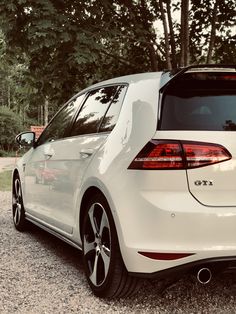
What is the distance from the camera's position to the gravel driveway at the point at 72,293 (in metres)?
3.96

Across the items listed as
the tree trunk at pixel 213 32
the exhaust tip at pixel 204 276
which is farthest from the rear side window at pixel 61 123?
the tree trunk at pixel 213 32

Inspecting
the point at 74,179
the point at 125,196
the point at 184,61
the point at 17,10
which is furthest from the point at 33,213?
the point at 184,61

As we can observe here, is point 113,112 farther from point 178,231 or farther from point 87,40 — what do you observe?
point 87,40

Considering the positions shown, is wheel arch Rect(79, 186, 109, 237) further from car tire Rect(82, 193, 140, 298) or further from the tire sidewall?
the tire sidewall

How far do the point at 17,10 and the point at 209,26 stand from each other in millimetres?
4912

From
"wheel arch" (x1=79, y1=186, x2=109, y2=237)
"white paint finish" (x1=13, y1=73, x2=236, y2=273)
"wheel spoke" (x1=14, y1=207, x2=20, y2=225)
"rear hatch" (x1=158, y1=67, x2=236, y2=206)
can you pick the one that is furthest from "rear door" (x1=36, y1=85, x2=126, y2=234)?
"wheel spoke" (x1=14, y1=207, x2=20, y2=225)

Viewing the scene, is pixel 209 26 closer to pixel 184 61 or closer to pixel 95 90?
pixel 184 61

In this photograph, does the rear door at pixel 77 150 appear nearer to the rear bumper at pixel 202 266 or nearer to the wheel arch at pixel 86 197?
the wheel arch at pixel 86 197

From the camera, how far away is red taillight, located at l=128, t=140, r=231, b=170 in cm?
357

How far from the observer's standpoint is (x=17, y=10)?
9.77m

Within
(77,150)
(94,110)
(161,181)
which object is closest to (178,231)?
(161,181)

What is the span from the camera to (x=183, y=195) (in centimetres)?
359

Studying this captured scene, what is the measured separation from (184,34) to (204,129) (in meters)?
8.96

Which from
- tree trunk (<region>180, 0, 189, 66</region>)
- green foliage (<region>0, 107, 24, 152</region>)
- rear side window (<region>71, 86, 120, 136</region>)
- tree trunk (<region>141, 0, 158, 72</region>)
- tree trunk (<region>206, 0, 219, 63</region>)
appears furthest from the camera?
green foliage (<region>0, 107, 24, 152</region>)
